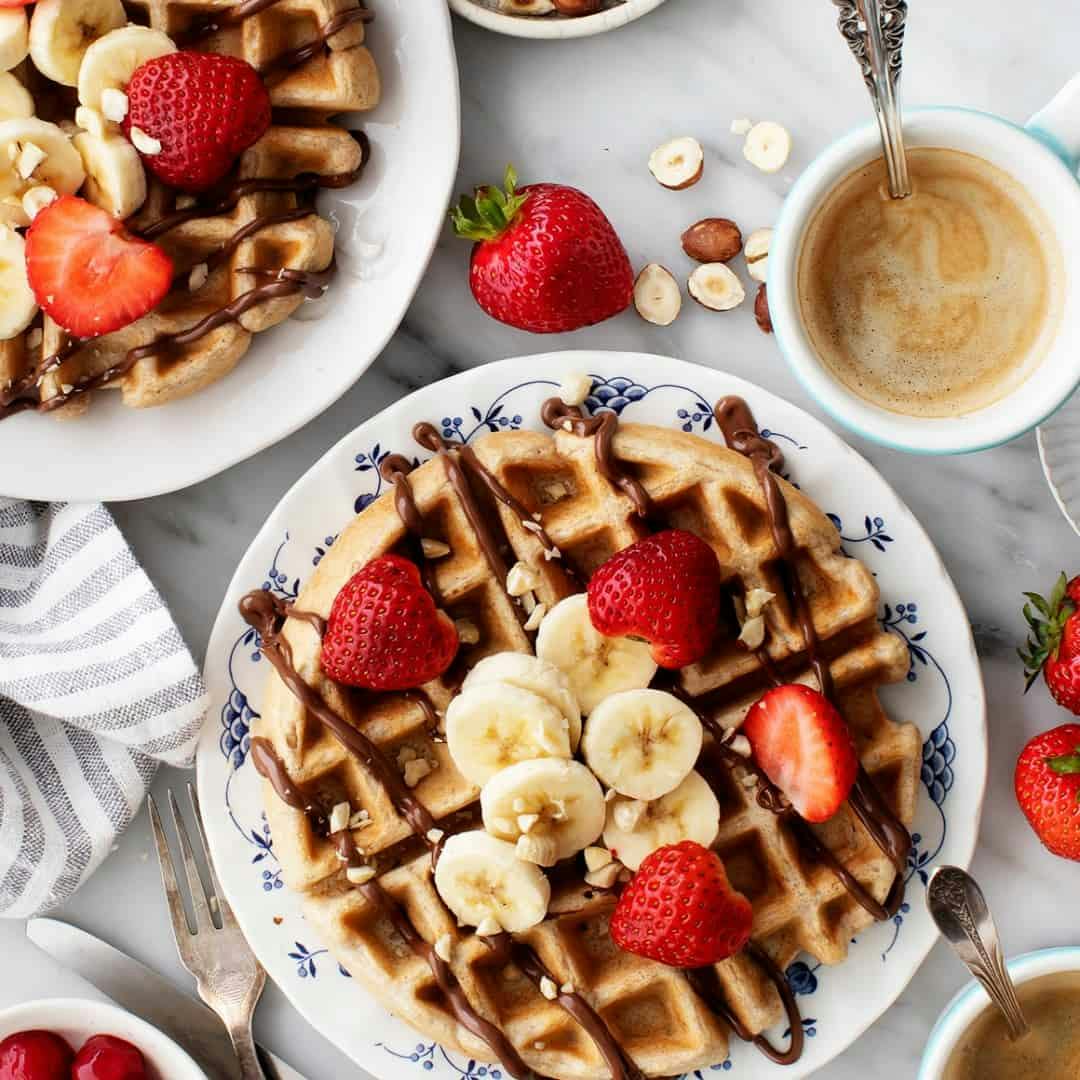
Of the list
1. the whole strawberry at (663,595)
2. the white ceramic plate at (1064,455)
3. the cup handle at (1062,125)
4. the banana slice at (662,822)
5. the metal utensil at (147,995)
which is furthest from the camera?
the metal utensil at (147,995)

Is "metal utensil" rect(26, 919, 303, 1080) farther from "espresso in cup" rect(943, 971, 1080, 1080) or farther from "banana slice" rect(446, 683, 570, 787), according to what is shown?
"espresso in cup" rect(943, 971, 1080, 1080)

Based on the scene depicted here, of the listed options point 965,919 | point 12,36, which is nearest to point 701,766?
point 965,919

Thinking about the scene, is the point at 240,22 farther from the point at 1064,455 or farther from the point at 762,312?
the point at 1064,455

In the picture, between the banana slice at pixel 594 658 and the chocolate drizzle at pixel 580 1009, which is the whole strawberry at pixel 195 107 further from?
the chocolate drizzle at pixel 580 1009

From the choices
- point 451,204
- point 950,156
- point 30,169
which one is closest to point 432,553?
point 451,204


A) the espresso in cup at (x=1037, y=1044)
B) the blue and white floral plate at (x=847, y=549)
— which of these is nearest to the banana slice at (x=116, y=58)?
the blue and white floral plate at (x=847, y=549)

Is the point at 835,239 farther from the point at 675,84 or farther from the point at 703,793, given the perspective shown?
the point at 703,793

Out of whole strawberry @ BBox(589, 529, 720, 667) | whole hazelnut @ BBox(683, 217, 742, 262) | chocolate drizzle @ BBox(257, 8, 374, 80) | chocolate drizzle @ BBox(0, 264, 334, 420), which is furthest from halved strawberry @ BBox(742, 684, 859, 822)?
chocolate drizzle @ BBox(257, 8, 374, 80)
